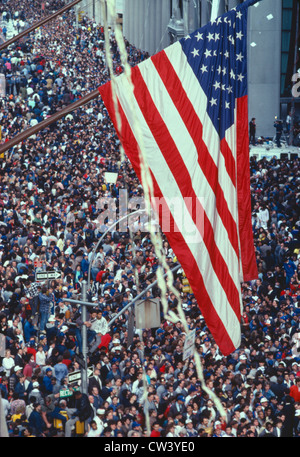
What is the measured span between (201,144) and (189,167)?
0.33m

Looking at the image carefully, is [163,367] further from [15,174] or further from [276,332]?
[15,174]

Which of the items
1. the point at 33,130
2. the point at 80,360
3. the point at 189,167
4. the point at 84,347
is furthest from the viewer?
the point at 84,347

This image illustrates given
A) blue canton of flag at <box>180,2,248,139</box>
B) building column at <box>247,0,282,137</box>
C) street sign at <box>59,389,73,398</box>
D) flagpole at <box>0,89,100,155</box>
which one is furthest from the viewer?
building column at <box>247,0,282,137</box>

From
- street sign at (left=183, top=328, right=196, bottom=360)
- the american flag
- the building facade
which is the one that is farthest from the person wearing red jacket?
the building facade

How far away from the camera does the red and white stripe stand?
12453 millimetres

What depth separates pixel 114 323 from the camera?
987 inches

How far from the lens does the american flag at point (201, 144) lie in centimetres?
1246

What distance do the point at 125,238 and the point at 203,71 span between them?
19.4 meters

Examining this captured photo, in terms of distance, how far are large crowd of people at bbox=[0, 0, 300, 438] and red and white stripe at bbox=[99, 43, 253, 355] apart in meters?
5.04

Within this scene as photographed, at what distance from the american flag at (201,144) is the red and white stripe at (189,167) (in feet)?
0.04

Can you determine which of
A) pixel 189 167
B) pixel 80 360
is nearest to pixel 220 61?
pixel 189 167

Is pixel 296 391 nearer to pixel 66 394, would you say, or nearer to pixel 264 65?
pixel 66 394

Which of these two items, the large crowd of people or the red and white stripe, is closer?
the red and white stripe

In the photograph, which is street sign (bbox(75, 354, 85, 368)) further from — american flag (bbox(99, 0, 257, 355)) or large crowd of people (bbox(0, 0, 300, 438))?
american flag (bbox(99, 0, 257, 355))
